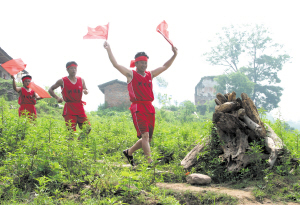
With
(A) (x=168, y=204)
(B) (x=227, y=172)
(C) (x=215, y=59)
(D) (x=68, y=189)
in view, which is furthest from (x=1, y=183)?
(C) (x=215, y=59)

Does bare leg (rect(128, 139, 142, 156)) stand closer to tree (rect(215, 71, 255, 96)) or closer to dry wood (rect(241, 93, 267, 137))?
dry wood (rect(241, 93, 267, 137))

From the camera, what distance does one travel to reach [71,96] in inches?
244

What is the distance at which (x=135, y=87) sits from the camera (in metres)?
4.89

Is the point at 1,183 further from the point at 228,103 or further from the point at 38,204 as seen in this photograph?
the point at 228,103

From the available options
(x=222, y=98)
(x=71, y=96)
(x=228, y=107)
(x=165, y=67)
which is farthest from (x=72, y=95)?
(x=228, y=107)

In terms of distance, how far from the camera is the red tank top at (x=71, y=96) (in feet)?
20.2

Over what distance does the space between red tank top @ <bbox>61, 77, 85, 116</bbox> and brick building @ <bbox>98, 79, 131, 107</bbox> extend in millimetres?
22033

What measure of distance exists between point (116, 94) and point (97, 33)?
23706 millimetres

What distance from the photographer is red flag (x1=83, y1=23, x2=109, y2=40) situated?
507 centimetres

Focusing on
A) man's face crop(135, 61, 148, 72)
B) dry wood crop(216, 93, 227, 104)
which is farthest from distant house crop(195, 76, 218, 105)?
man's face crop(135, 61, 148, 72)

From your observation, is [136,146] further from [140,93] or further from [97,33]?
[97,33]

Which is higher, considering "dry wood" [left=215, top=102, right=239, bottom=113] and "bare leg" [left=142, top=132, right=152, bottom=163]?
"dry wood" [left=215, top=102, right=239, bottom=113]

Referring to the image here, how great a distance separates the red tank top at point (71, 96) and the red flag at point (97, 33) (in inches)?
61.8

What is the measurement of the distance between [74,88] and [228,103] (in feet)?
12.1
